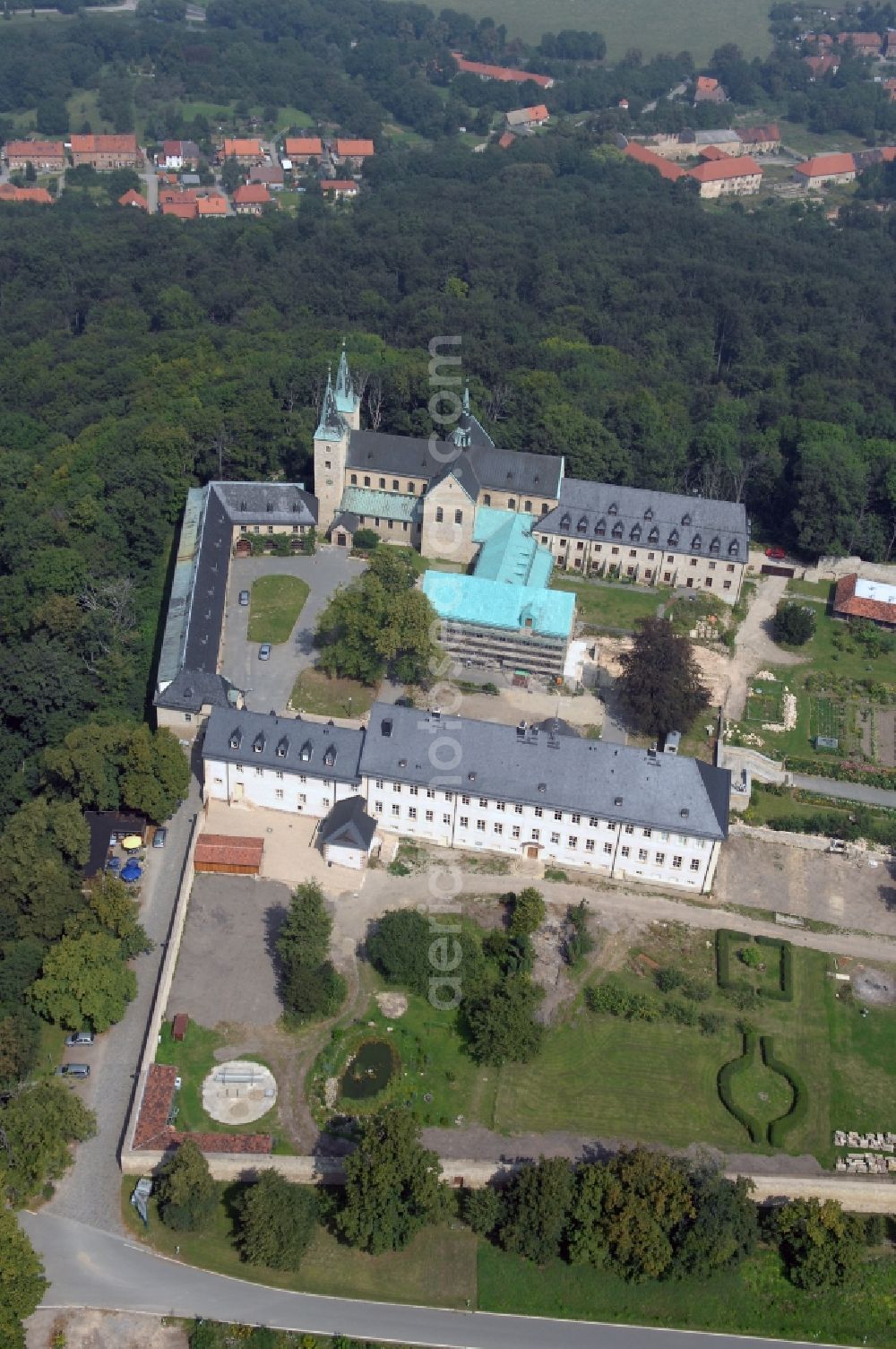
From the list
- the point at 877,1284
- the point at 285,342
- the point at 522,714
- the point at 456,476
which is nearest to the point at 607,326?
the point at 285,342

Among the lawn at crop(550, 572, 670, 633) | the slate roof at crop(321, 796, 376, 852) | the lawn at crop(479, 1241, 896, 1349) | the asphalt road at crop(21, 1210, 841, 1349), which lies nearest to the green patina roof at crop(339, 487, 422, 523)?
the lawn at crop(550, 572, 670, 633)

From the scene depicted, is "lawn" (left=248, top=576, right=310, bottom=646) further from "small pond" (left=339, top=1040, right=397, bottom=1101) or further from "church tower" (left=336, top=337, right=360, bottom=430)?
"small pond" (left=339, top=1040, right=397, bottom=1101)

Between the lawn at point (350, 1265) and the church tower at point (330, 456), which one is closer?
the lawn at point (350, 1265)

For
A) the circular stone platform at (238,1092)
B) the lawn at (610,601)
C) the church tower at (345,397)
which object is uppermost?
the church tower at (345,397)

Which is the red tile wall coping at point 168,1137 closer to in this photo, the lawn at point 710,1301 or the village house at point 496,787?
the lawn at point 710,1301

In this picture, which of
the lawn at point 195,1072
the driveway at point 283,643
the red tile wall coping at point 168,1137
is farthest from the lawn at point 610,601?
Result: the red tile wall coping at point 168,1137

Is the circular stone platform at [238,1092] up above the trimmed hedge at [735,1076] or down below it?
below

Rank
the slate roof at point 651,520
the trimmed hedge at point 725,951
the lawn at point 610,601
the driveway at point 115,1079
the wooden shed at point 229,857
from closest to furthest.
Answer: the driveway at point 115,1079, the trimmed hedge at point 725,951, the wooden shed at point 229,857, the lawn at point 610,601, the slate roof at point 651,520

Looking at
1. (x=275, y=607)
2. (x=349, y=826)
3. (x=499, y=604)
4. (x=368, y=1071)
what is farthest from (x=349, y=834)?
(x=275, y=607)
